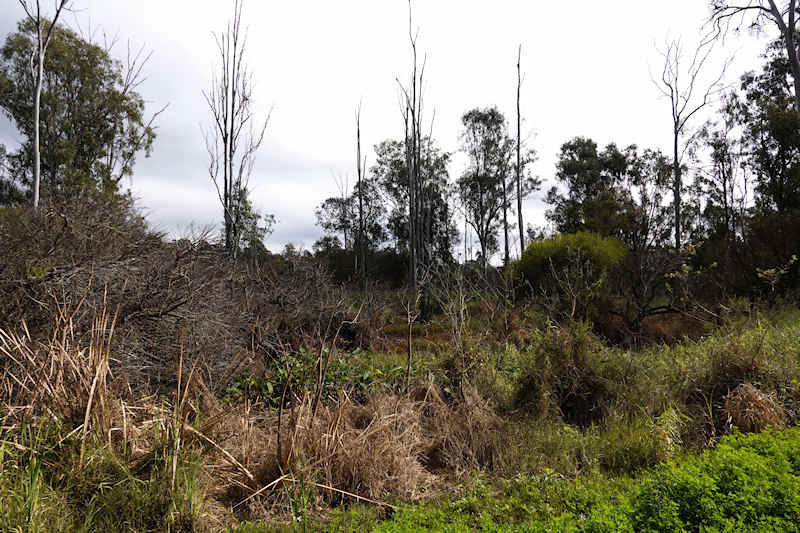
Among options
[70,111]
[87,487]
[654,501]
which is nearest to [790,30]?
[654,501]

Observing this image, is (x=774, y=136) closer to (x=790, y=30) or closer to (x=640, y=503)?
(x=790, y=30)

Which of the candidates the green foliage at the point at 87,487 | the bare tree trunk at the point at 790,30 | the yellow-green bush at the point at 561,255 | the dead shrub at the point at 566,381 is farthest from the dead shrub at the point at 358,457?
the bare tree trunk at the point at 790,30

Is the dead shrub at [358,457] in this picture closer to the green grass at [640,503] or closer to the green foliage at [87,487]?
the green grass at [640,503]

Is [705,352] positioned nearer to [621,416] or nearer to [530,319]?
[621,416]

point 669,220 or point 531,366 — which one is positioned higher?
point 669,220

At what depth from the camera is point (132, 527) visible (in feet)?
9.16

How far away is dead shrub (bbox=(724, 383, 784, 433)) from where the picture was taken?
447 cm

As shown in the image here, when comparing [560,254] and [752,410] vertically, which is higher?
[560,254]

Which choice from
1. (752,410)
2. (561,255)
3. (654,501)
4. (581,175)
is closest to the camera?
(654,501)

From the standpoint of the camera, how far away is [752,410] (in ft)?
14.9

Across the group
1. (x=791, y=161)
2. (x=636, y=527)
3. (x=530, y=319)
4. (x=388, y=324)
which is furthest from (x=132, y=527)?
(x=791, y=161)

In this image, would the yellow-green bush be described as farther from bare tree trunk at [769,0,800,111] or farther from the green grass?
the green grass

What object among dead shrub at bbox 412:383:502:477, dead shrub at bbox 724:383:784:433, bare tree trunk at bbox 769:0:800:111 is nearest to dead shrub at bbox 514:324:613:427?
dead shrub at bbox 412:383:502:477

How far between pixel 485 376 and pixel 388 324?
6.92m
